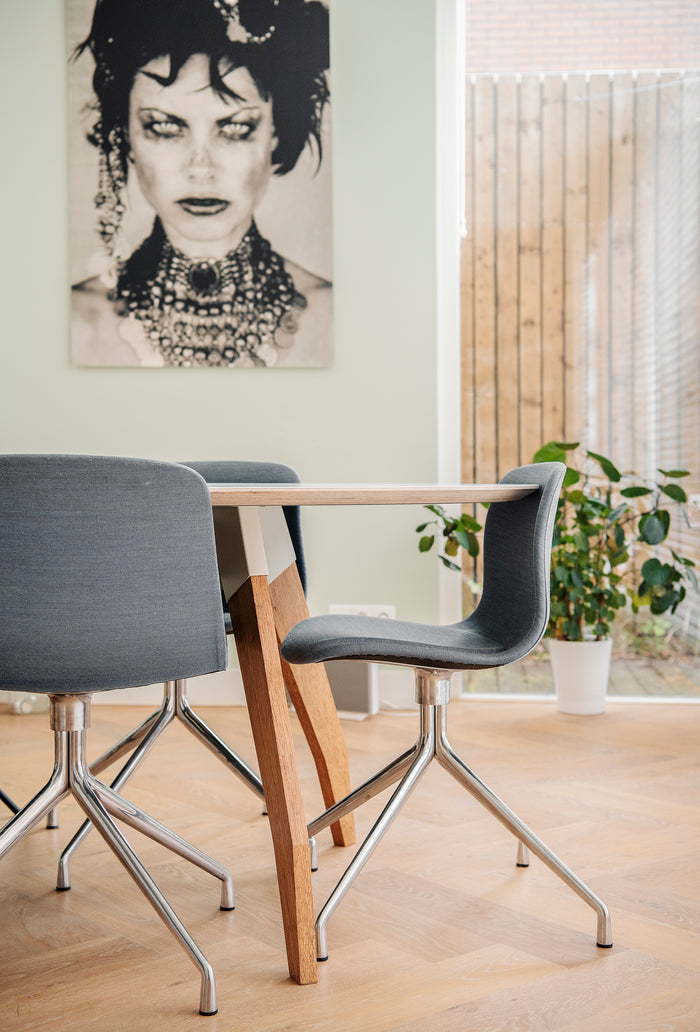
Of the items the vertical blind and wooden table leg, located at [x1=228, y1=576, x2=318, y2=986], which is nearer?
wooden table leg, located at [x1=228, y1=576, x2=318, y2=986]

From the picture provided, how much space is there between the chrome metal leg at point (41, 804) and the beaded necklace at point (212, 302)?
7.52ft

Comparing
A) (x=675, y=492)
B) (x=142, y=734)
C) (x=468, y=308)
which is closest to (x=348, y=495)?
(x=142, y=734)

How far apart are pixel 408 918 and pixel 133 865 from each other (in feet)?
1.76

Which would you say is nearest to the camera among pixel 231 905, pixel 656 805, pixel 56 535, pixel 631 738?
pixel 56 535

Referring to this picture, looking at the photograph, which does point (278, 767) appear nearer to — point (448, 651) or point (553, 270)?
point (448, 651)

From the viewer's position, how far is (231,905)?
1.86 meters

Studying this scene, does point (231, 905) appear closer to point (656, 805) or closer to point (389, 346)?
point (656, 805)

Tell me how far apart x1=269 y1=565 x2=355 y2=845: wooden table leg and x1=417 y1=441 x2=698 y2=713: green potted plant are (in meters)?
1.22

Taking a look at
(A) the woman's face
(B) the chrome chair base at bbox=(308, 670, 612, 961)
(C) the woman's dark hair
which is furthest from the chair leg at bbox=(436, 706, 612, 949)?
(C) the woman's dark hair

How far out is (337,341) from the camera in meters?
3.71

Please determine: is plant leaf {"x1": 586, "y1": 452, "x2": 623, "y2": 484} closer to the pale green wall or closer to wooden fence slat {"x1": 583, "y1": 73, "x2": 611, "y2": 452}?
wooden fence slat {"x1": 583, "y1": 73, "x2": 611, "y2": 452}

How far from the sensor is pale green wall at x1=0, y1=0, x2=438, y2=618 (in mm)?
3650

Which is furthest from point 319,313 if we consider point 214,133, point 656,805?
point 656,805

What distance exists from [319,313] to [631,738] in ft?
5.98
